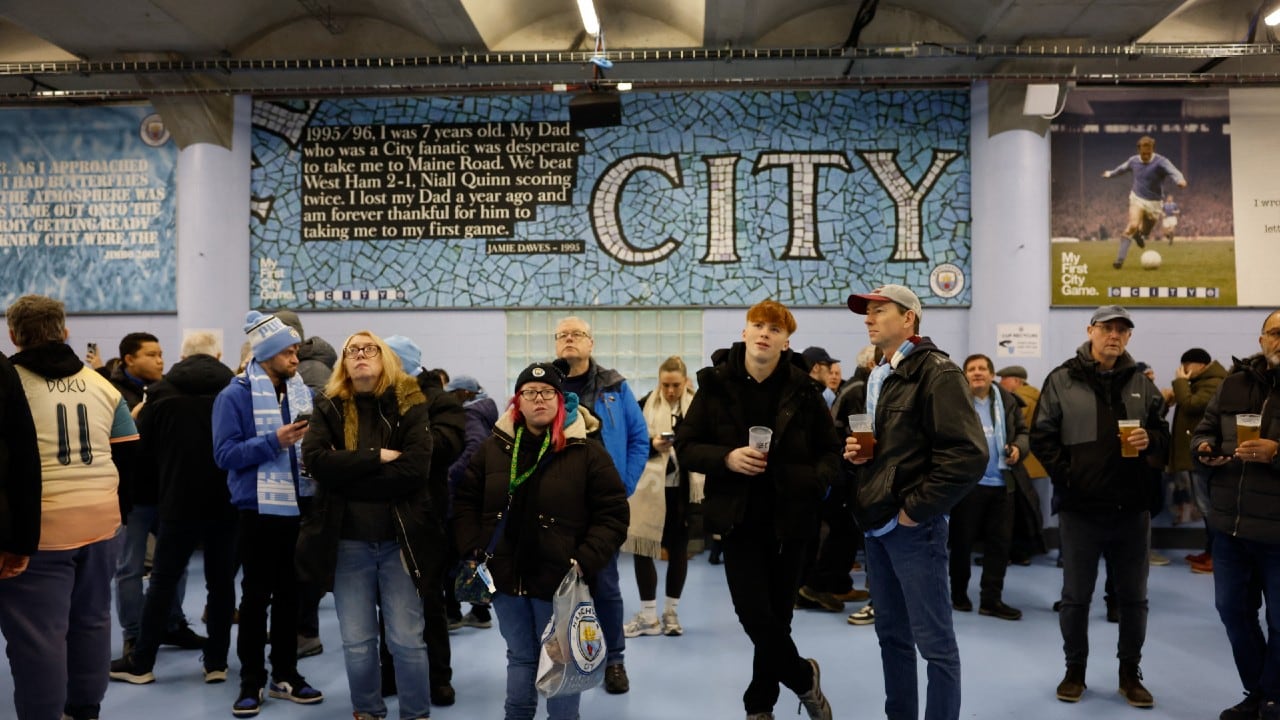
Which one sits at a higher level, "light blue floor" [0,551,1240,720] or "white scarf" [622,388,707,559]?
"white scarf" [622,388,707,559]

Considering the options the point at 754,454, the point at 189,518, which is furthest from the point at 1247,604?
the point at 189,518

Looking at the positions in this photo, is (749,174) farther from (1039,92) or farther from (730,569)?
(730,569)

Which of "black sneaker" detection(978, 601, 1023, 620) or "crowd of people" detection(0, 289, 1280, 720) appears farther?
"black sneaker" detection(978, 601, 1023, 620)

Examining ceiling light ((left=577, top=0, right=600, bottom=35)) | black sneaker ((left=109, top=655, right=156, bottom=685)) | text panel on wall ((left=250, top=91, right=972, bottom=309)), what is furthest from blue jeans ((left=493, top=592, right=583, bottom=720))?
text panel on wall ((left=250, top=91, right=972, bottom=309))

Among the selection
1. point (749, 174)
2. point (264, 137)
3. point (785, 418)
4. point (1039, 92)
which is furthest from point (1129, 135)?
point (264, 137)

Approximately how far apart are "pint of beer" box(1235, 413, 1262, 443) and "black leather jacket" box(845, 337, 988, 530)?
1308 millimetres

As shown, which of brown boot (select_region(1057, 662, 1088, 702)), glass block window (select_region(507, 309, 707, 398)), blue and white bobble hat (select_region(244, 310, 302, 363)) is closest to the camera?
blue and white bobble hat (select_region(244, 310, 302, 363))

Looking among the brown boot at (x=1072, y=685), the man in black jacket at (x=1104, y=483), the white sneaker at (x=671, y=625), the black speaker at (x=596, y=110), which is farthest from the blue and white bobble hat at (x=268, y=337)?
the black speaker at (x=596, y=110)

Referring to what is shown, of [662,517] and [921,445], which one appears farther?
[662,517]

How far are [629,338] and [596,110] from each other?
224 centimetres

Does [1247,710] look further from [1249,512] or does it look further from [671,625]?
[671,625]

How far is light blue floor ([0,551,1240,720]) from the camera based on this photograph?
3754 mm

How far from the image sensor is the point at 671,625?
500 cm

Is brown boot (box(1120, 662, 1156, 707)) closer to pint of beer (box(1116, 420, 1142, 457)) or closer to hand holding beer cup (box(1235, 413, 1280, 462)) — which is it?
pint of beer (box(1116, 420, 1142, 457))
